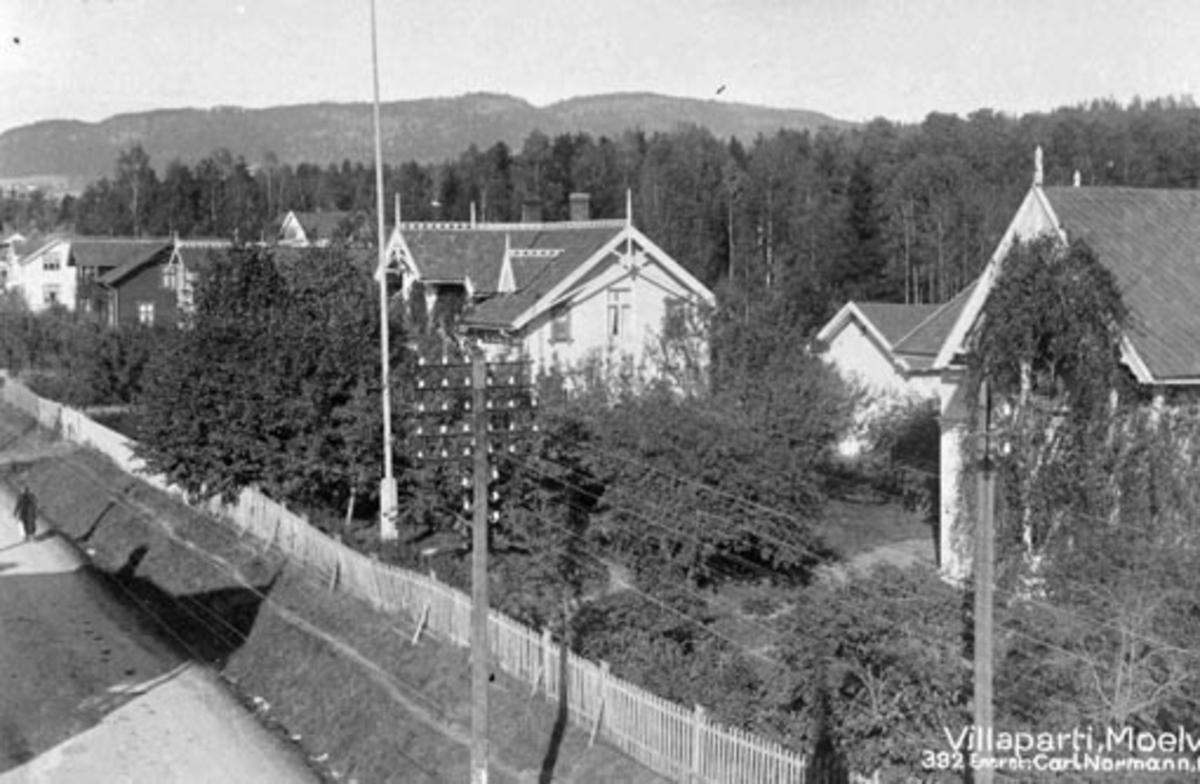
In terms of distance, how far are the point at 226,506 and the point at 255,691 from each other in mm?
11175

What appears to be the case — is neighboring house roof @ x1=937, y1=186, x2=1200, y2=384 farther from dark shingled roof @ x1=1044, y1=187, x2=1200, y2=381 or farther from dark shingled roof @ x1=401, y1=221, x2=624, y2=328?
dark shingled roof @ x1=401, y1=221, x2=624, y2=328

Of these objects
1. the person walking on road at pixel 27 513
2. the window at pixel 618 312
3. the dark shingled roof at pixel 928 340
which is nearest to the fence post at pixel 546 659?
the dark shingled roof at pixel 928 340

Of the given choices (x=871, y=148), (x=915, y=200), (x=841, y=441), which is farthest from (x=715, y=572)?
(x=871, y=148)

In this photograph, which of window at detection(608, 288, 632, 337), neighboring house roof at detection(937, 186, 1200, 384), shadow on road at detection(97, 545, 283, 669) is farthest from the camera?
window at detection(608, 288, 632, 337)

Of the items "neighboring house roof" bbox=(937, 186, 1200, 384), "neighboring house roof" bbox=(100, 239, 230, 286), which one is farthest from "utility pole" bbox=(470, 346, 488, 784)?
"neighboring house roof" bbox=(100, 239, 230, 286)

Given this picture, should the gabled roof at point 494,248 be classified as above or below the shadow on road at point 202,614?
above

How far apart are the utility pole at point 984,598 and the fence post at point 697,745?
19.1 feet

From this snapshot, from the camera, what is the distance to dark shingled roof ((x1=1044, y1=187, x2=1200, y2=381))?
2303 centimetres

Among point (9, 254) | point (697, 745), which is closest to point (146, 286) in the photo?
point (9, 254)

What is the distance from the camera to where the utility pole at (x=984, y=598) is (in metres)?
12.2

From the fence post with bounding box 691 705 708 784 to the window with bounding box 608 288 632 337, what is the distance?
81.6ft

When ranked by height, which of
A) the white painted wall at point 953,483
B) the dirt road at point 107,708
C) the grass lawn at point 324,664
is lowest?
the dirt road at point 107,708

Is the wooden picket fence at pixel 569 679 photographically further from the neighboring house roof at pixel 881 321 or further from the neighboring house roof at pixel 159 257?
the neighboring house roof at pixel 159 257

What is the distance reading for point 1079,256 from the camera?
21734 millimetres
